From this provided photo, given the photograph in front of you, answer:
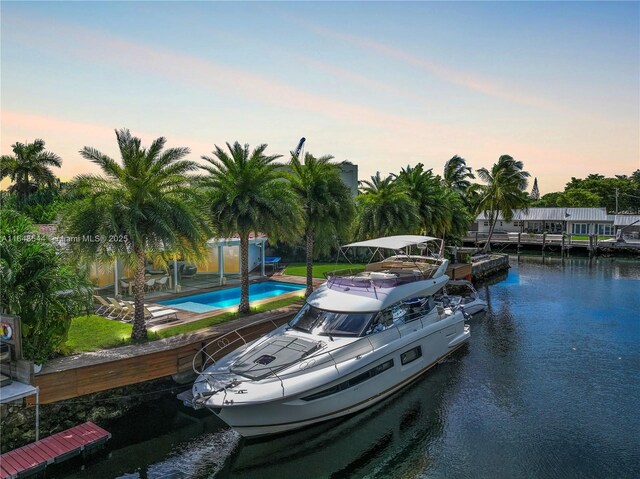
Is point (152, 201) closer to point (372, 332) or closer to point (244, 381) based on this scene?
point (244, 381)

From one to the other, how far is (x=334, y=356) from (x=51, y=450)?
6.97 metres

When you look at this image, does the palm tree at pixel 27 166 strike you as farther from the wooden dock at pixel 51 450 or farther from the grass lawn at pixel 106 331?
the wooden dock at pixel 51 450

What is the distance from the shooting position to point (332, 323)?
13.4 metres

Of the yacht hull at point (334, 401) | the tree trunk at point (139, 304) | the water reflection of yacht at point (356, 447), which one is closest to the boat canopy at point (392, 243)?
the yacht hull at point (334, 401)

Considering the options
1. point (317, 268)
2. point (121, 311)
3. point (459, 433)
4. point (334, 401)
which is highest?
point (317, 268)

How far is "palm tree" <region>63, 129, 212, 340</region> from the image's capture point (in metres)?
13.3

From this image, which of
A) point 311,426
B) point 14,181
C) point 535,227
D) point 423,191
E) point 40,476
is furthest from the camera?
point 535,227

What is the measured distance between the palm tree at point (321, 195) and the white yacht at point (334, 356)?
15.6 feet

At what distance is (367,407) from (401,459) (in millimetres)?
2218

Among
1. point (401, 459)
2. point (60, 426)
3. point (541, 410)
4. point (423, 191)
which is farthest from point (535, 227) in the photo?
point (60, 426)

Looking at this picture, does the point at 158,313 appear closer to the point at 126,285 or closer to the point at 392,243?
the point at 126,285

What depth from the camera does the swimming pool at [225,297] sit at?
20.3 m

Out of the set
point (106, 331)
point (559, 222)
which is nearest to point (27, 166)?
point (106, 331)

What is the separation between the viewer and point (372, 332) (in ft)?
42.9
